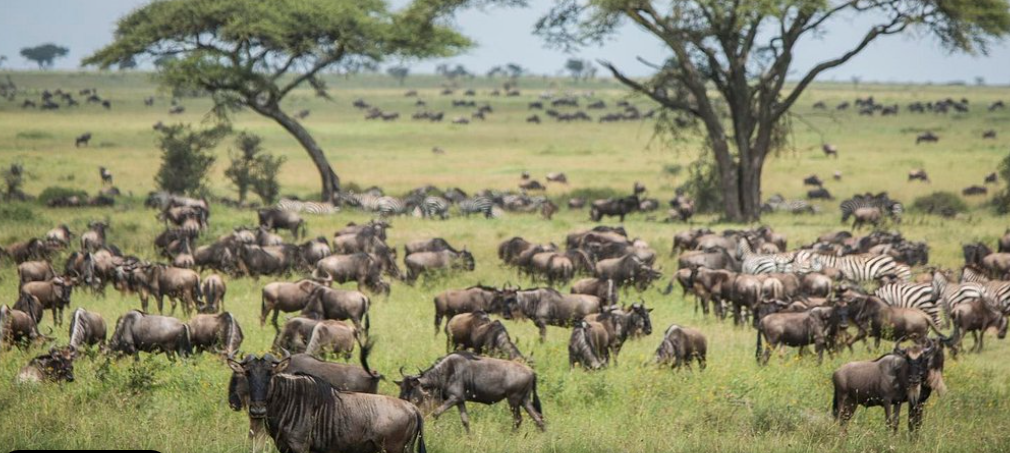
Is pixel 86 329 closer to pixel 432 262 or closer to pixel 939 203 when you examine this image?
pixel 432 262

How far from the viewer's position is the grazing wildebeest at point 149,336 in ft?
43.9

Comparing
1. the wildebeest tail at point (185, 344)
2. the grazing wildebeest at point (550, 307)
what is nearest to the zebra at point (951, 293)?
the grazing wildebeest at point (550, 307)

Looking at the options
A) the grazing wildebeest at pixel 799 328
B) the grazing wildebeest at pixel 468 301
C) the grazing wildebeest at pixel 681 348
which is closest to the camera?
the grazing wildebeest at pixel 681 348

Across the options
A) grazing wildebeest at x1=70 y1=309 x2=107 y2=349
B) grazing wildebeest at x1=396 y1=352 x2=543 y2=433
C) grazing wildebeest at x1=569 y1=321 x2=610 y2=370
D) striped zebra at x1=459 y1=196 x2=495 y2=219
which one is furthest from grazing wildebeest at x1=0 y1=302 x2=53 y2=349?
striped zebra at x1=459 y1=196 x2=495 y2=219

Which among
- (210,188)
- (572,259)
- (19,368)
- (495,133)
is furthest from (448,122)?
(19,368)

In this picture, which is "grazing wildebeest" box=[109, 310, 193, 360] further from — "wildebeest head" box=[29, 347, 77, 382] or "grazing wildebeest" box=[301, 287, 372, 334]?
"grazing wildebeest" box=[301, 287, 372, 334]

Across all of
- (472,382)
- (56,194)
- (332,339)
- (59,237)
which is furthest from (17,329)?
(56,194)

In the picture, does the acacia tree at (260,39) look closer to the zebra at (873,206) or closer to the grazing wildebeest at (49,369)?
the zebra at (873,206)

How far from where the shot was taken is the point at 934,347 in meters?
11.5

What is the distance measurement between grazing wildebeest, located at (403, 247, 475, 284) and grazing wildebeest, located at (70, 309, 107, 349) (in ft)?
25.7

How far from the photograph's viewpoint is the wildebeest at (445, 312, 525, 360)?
1298 centimetres

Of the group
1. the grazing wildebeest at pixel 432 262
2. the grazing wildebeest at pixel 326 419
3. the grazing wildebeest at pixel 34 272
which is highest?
the grazing wildebeest at pixel 326 419

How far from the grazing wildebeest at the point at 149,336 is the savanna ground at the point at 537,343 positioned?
30 centimetres

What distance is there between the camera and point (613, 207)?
32.6 metres
